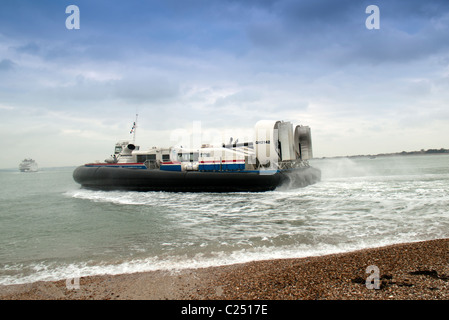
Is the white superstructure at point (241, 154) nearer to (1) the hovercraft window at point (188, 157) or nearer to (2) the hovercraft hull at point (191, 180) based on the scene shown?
(1) the hovercraft window at point (188, 157)

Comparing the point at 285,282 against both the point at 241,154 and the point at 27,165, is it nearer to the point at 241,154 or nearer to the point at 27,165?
the point at 241,154

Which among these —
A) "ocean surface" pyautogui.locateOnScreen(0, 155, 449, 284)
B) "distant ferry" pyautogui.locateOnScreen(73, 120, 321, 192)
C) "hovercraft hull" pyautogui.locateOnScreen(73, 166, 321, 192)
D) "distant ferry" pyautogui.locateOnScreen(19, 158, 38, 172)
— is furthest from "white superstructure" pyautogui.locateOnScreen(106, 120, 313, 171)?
"distant ferry" pyautogui.locateOnScreen(19, 158, 38, 172)

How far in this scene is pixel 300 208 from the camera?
10.7 meters

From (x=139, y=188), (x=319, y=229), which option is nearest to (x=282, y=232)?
(x=319, y=229)

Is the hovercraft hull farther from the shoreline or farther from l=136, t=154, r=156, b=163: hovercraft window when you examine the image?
the shoreline

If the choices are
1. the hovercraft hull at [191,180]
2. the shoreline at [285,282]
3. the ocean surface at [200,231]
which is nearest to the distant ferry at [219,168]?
the hovercraft hull at [191,180]

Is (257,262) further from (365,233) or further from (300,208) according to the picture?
(300,208)

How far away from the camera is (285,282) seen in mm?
3770

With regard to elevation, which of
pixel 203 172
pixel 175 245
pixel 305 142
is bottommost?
pixel 175 245

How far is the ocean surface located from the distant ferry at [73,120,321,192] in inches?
101

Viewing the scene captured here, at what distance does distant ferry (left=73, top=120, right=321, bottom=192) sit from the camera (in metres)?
15.6

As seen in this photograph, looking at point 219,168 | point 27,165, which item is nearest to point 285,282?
point 219,168

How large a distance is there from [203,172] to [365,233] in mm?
10664
